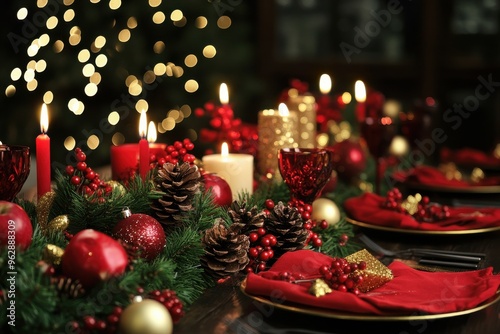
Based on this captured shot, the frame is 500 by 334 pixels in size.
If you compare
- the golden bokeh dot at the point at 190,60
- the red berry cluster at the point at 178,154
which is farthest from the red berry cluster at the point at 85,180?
the golden bokeh dot at the point at 190,60

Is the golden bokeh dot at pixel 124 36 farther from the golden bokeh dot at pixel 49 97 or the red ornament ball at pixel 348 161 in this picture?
the red ornament ball at pixel 348 161

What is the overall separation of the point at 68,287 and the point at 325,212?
595 mm

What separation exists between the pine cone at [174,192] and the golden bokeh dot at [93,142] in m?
2.36

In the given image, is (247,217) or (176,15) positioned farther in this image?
(176,15)

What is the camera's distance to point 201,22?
3.43 meters

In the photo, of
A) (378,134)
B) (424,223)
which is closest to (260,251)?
(424,223)

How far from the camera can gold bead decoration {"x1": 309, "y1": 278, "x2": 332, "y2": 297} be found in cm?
84

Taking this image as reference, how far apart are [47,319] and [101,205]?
0.29m

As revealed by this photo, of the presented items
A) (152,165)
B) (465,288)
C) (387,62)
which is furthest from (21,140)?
(465,288)

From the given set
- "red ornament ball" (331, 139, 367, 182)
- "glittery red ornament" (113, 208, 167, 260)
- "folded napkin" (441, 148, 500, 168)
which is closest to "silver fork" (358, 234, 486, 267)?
"glittery red ornament" (113, 208, 167, 260)

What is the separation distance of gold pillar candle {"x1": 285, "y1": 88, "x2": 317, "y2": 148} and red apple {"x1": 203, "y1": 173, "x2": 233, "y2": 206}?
1.70ft

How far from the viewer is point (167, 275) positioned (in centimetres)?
85

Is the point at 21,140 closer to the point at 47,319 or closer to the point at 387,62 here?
the point at 387,62

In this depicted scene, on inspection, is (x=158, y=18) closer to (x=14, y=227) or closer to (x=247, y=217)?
(x=247, y=217)
